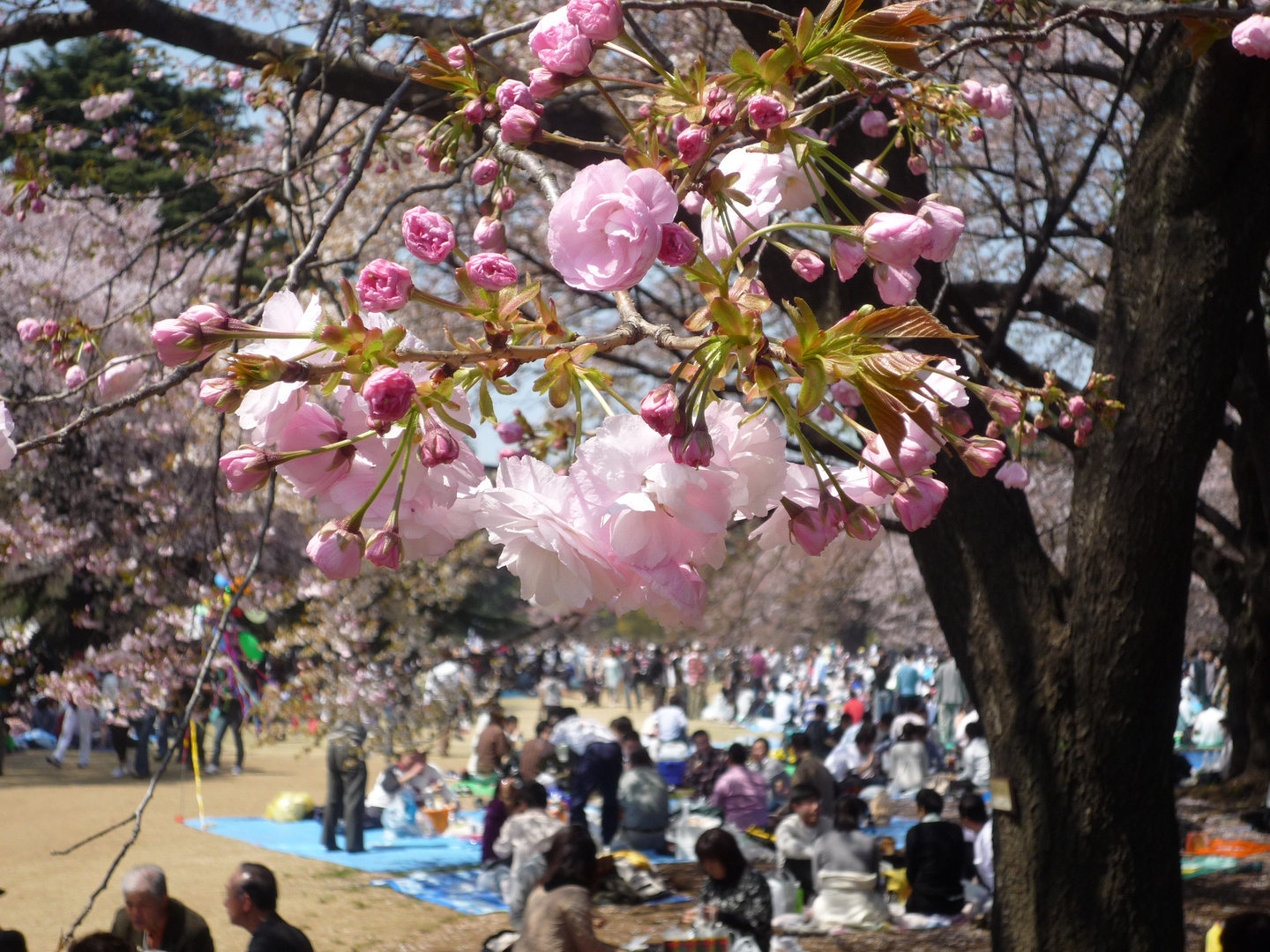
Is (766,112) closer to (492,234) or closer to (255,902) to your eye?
(492,234)

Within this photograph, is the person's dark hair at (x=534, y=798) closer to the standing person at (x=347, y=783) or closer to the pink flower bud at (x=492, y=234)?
the standing person at (x=347, y=783)

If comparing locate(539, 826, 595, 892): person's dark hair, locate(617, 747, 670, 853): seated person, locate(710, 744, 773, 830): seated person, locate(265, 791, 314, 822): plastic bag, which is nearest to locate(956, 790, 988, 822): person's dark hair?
locate(710, 744, 773, 830): seated person

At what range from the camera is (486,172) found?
1825mm

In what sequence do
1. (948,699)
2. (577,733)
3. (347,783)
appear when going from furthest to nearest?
(948,699)
(577,733)
(347,783)

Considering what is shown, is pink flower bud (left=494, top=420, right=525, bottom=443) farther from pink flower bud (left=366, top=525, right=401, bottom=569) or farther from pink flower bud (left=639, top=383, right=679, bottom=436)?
pink flower bud (left=639, top=383, right=679, bottom=436)

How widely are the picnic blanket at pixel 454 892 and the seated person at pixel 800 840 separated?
0.80 meters

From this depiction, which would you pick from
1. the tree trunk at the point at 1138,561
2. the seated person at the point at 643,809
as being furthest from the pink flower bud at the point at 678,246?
the seated person at the point at 643,809

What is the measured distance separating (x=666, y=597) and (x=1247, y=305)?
10.6 feet

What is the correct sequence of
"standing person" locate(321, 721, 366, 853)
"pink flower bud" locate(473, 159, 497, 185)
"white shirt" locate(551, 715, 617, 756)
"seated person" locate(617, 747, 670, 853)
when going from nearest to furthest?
"pink flower bud" locate(473, 159, 497, 185)
"standing person" locate(321, 721, 366, 853)
"seated person" locate(617, 747, 670, 853)
"white shirt" locate(551, 715, 617, 756)

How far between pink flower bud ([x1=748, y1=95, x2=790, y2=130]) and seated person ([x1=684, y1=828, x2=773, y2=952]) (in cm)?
510

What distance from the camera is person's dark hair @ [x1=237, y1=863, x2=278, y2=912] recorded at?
13.7 feet

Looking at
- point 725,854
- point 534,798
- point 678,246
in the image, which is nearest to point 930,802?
point 725,854

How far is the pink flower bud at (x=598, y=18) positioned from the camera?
1077 mm

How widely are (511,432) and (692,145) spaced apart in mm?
2411
